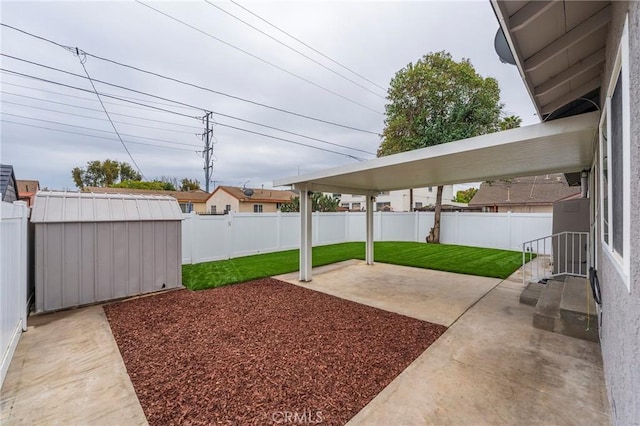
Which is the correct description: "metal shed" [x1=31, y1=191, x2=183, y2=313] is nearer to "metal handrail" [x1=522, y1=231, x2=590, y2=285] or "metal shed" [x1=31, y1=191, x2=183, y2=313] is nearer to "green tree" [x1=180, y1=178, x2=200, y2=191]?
"metal handrail" [x1=522, y1=231, x2=590, y2=285]

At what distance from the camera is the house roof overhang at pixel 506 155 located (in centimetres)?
315

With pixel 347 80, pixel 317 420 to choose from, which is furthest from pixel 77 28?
pixel 317 420

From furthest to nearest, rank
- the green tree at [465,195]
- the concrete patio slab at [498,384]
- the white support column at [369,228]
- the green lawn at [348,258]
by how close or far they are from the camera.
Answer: the green tree at [465,195] < the white support column at [369,228] < the green lawn at [348,258] < the concrete patio slab at [498,384]

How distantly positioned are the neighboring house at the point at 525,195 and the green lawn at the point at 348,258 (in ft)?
32.7

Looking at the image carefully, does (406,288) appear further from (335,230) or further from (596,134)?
(335,230)

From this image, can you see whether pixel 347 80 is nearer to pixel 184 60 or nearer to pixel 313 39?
pixel 313 39

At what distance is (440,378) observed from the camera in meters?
2.89

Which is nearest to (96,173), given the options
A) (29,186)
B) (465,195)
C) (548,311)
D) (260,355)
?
(29,186)

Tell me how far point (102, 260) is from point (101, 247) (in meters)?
0.27

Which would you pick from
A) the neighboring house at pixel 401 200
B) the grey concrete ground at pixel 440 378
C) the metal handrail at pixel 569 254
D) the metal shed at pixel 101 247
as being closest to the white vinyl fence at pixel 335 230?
the metal shed at pixel 101 247

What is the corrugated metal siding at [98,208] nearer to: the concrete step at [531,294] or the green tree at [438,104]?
the concrete step at [531,294]

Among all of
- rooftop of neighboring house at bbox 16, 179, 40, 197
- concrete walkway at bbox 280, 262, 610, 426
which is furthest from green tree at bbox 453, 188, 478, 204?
rooftop of neighboring house at bbox 16, 179, 40, 197

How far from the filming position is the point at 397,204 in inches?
1185

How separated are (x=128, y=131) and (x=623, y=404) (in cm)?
1914
